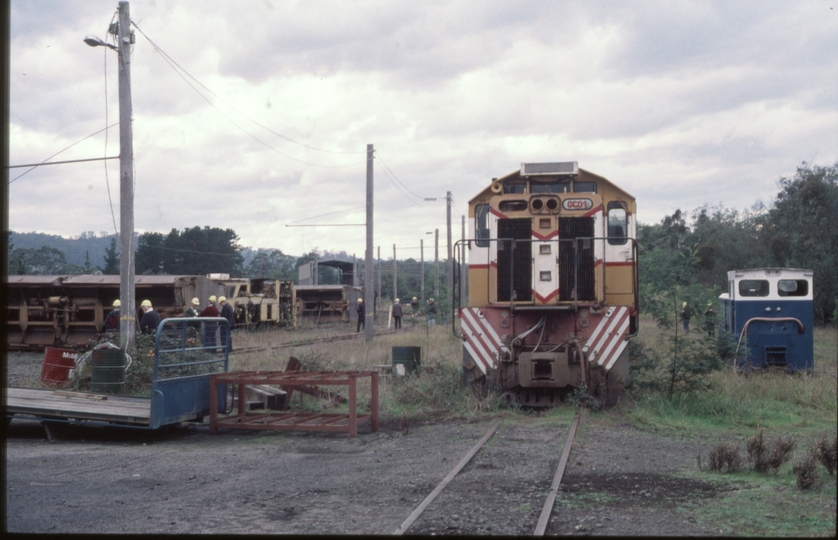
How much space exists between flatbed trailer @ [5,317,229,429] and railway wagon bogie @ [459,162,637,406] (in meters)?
3.86

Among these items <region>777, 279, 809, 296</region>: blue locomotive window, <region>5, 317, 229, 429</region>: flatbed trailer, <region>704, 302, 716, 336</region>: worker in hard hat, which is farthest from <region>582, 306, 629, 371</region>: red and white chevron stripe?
<region>777, 279, 809, 296</region>: blue locomotive window

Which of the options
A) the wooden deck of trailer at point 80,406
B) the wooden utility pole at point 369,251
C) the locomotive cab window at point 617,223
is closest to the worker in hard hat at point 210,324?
the wooden deck of trailer at point 80,406

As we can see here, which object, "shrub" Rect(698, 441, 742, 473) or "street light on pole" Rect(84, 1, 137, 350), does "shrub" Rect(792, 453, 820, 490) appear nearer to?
"shrub" Rect(698, 441, 742, 473)

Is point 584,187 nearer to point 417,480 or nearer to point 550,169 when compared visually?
point 550,169

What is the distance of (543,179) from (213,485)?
7.06m

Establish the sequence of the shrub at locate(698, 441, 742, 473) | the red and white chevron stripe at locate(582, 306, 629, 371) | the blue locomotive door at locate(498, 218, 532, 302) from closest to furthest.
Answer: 1. the shrub at locate(698, 441, 742, 473)
2. the red and white chevron stripe at locate(582, 306, 629, 371)
3. the blue locomotive door at locate(498, 218, 532, 302)

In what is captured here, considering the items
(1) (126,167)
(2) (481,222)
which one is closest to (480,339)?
(2) (481,222)

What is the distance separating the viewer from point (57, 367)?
14.9 meters

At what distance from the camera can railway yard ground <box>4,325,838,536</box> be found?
578 centimetres

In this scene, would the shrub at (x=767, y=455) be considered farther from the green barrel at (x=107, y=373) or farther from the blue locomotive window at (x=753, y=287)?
the blue locomotive window at (x=753, y=287)

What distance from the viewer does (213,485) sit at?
24.3 ft

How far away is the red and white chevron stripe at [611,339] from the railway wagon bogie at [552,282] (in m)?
0.01

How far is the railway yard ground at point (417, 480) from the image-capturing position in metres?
5.78

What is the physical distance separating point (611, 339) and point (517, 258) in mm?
1833
